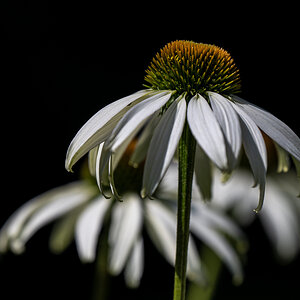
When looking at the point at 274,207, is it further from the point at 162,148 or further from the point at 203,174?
the point at 162,148

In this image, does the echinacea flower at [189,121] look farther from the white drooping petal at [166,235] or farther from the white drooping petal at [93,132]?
the white drooping petal at [166,235]

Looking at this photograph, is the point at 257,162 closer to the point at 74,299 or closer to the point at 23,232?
the point at 23,232

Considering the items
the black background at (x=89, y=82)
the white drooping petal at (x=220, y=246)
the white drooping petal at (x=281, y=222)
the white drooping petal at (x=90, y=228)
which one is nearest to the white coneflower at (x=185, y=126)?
the white drooping petal at (x=90, y=228)

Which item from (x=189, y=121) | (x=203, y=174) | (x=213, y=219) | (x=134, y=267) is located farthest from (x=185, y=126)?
(x=213, y=219)

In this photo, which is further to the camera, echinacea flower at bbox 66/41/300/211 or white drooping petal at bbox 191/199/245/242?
white drooping petal at bbox 191/199/245/242

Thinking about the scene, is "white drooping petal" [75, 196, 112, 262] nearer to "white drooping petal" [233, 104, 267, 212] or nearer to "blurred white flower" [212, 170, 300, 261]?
"blurred white flower" [212, 170, 300, 261]

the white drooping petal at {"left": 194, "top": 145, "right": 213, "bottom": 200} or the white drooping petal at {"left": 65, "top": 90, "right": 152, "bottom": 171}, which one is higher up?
the white drooping petal at {"left": 65, "top": 90, "right": 152, "bottom": 171}

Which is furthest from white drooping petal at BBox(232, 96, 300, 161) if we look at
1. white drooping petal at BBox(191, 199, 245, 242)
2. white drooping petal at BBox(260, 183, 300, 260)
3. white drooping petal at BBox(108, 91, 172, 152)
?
white drooping petal at BBox(260, 183, 300, 260)
